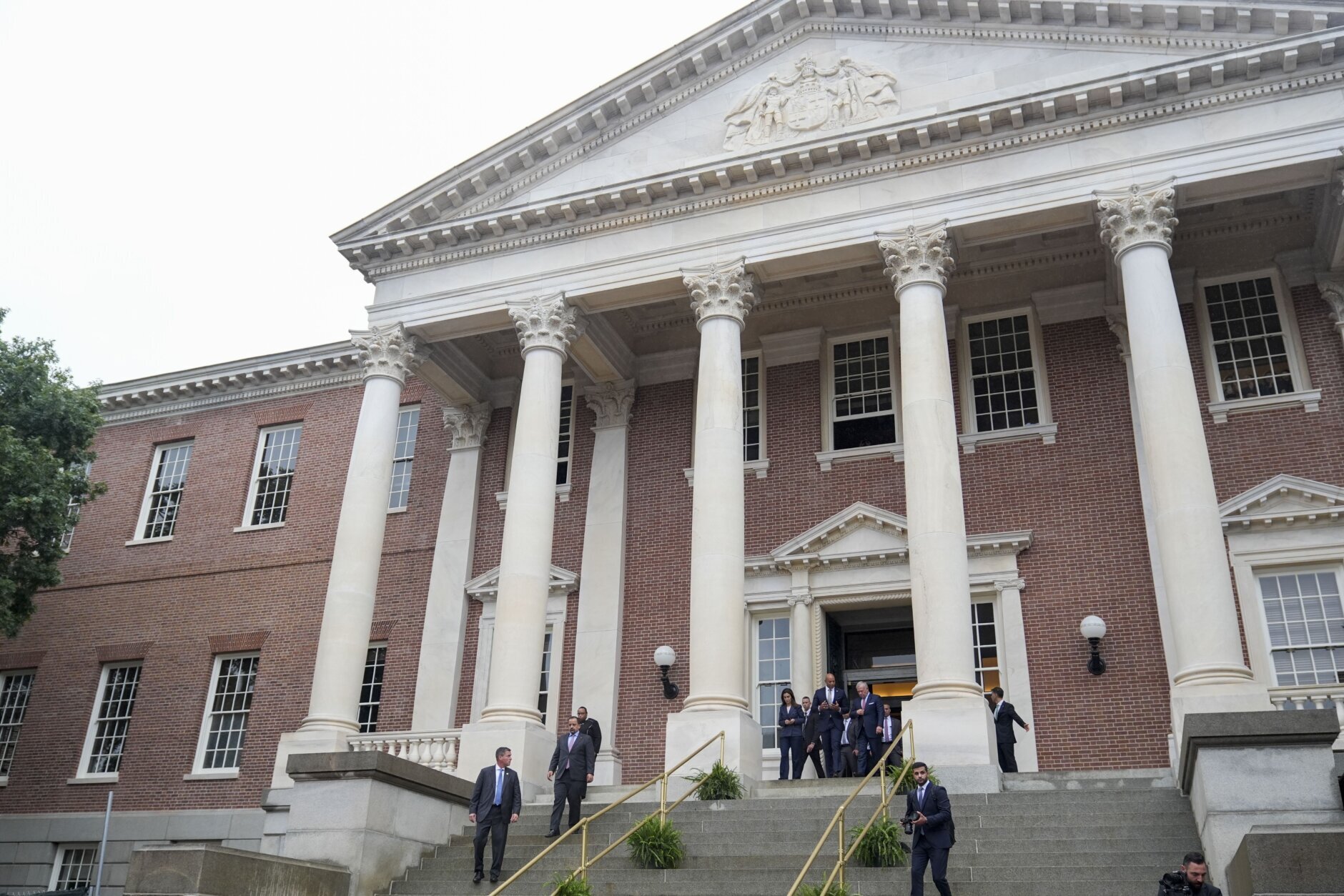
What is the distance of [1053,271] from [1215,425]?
13.7 feet

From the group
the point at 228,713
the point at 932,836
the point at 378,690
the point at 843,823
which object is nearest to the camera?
the point at 932,836

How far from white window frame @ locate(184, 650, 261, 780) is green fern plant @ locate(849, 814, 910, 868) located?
16989 mm

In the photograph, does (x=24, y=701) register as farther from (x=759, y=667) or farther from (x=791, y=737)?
(x=791, y=737)

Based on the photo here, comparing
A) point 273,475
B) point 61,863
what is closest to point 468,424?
point 273,475

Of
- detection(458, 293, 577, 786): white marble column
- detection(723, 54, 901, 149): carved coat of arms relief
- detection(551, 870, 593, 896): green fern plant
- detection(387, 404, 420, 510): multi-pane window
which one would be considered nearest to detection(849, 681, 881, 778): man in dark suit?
detection(458, 293, 577, 786): white marble column

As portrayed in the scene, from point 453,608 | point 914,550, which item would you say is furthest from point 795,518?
point 453,608

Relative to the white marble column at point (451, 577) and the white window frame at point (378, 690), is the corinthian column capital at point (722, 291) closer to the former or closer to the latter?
the white marble column at point (451, 577)

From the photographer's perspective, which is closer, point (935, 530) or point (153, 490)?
point (935, 530)

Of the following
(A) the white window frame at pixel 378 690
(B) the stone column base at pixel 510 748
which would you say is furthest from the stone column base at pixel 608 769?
(A) the white window frame at pixel 378 690

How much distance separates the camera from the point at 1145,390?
17.5m

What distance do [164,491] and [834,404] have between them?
17.5 metres

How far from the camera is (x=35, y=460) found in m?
23.3

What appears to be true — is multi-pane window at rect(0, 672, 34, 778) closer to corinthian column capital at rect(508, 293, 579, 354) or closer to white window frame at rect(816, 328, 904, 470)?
corinthian column capital at rect(508, 293, 579, 354)

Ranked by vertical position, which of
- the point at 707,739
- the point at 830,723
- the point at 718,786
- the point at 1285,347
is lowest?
the point at 718,786
